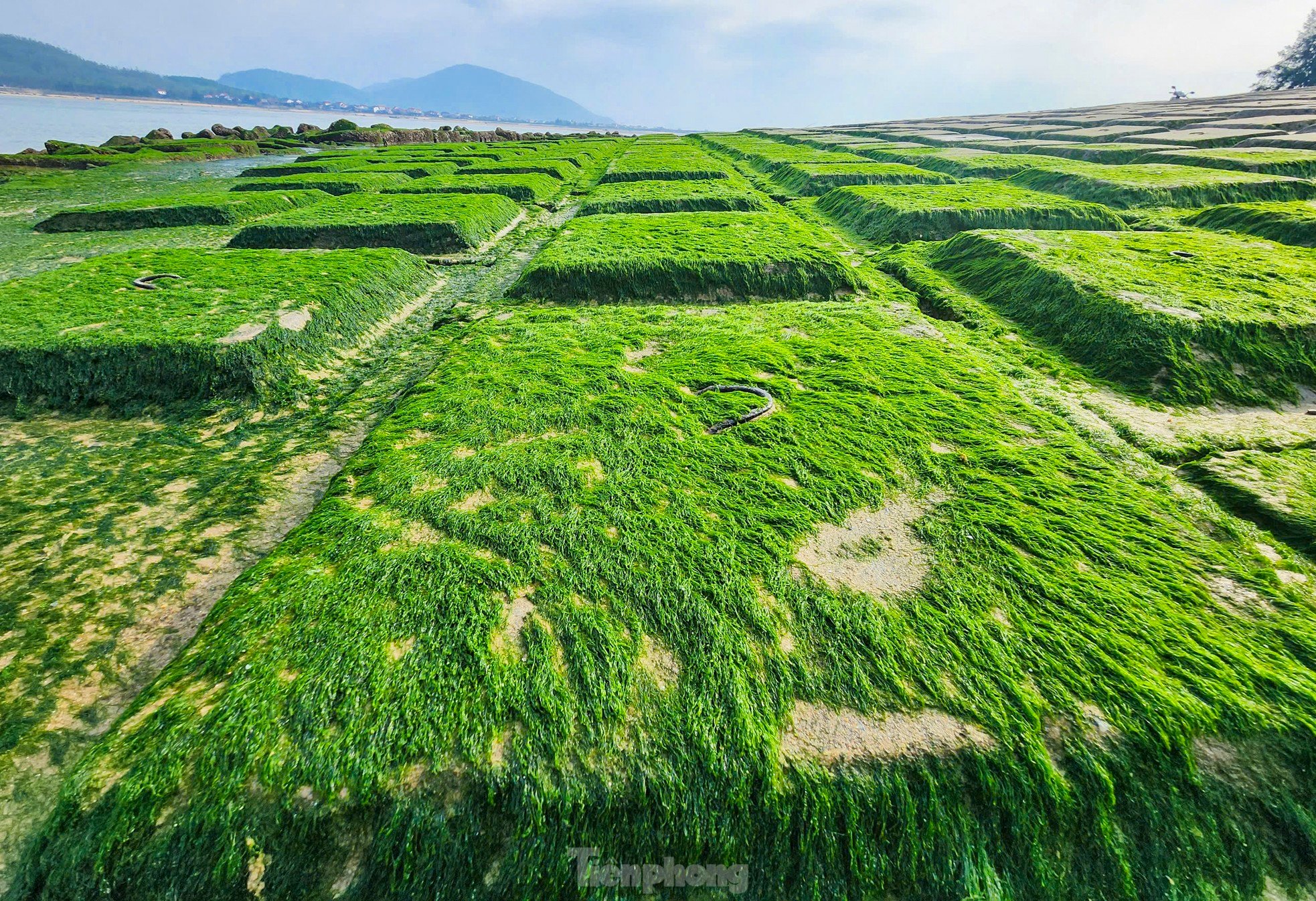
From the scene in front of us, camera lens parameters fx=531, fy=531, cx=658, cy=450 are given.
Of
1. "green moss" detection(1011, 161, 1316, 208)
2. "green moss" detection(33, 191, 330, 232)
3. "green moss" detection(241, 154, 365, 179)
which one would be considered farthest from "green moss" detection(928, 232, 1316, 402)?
"green moss" detection(241, 154, 365, 179)

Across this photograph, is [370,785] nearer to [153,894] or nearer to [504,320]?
[153,894]

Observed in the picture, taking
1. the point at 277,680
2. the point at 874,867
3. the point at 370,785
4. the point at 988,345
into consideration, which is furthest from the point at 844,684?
the point at 988,345

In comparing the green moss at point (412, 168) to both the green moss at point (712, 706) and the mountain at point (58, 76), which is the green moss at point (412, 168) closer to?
the green moss at point (712, 706)

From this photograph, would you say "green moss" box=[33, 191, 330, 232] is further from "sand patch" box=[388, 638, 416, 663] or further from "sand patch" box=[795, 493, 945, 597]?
"sand patch" box=[795, 493, 945, 597]

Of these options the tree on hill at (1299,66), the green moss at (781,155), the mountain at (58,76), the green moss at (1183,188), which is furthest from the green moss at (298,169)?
the mountain at (58,76)

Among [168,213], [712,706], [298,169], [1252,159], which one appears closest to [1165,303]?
[712,706]

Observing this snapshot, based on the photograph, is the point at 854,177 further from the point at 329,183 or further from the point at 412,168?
the point at 329,183
